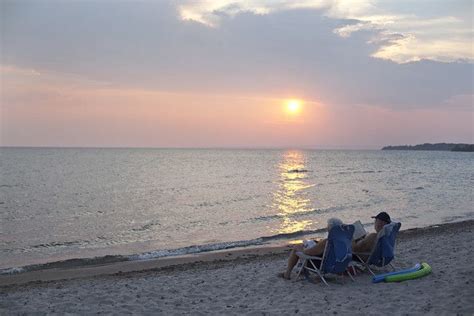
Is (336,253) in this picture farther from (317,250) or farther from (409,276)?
(409,276)

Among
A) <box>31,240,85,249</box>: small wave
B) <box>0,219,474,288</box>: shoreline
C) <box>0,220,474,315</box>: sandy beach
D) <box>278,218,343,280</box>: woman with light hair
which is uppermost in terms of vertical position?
<box>278,218,343,280</box>: woman with light hair

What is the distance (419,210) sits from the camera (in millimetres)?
22312

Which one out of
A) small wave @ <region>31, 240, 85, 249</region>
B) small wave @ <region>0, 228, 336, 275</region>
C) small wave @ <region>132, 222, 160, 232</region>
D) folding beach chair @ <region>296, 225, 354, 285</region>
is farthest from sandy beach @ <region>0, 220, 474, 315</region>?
small wave @ <region>132, 222, 160, 232</region>

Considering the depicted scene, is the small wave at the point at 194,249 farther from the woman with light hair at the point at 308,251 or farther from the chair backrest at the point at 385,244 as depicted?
the chair backrest at the point at 385,244

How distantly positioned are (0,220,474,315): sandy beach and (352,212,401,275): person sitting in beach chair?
0.33 meters

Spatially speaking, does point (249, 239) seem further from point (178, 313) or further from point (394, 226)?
point (178, 313)

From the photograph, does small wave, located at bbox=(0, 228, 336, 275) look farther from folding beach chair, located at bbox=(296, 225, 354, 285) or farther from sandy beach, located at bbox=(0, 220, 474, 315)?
folding beach chair, located at bbox=(296, 225, 354, 285)

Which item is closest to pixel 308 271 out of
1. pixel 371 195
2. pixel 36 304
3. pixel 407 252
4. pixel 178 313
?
pixel 178 313

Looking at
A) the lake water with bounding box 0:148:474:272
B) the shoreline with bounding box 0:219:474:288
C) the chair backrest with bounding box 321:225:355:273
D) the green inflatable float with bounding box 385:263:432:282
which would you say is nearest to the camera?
the chair backrest with bounding box 321:225:355:273

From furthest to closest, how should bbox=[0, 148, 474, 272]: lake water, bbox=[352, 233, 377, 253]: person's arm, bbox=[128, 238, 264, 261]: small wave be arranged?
bbox=[0, 148, 474, 272]: lake water
bbox=[128, 238, 264, 261]: small wave
bbox=[352, 233, 377, 253]: person's arm

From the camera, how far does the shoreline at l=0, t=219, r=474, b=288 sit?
33.4 ft

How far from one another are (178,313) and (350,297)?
100 inches

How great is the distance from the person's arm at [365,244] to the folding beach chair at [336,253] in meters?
0.65

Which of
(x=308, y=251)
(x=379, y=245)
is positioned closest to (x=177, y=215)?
(x=308, y=251)
